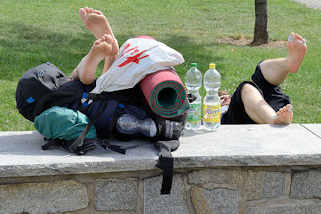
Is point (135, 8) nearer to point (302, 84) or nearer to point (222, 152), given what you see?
point (302, 84)

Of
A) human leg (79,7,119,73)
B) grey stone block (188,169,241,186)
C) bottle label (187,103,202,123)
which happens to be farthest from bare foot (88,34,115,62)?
grey stone block (188,169,241,186)

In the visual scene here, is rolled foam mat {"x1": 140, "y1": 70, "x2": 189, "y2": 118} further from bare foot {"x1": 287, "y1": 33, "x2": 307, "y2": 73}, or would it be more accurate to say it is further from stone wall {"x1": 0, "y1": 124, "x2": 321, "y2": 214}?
bare foot {"x1": 287, "y1": 33, "x2": 307, "y2": 73}

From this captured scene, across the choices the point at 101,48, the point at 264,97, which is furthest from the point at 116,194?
the point at 264,97

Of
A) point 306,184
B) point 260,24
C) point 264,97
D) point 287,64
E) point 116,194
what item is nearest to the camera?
point 116,194

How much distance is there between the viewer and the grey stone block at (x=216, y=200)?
2.70 metres

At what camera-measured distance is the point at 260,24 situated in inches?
352

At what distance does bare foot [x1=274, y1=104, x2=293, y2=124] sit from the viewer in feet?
10.3

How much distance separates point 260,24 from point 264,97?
550 cm

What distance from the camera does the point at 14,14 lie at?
1095 cm

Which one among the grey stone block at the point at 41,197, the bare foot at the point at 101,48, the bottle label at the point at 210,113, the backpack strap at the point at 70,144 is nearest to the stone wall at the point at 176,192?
the grey stone block at the point at 41,197

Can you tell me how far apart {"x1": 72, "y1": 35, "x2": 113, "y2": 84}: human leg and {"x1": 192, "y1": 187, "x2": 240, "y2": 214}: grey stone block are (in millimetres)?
935

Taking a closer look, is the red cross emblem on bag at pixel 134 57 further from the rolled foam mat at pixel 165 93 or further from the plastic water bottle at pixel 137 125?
the plastic water bottle at pixel 137 125

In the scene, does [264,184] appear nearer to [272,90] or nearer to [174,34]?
[272,90]

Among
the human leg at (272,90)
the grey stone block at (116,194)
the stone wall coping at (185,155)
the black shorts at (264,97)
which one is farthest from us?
→ the black shorts at (264,97)
